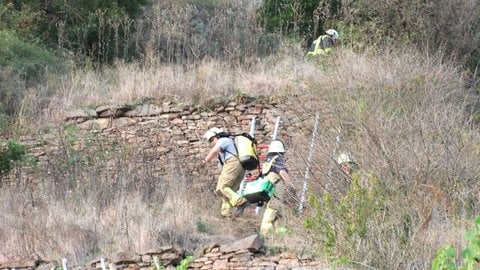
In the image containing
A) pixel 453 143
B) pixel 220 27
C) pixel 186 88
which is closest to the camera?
pixel 453 143

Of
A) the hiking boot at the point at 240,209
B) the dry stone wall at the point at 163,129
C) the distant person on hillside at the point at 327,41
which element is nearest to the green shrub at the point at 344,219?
the hiking boot at the point at 240,209

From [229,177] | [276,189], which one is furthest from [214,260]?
[229,177]

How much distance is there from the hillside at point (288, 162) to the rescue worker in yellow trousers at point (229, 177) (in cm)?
24

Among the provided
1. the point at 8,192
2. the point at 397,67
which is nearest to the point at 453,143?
the point at 397,67

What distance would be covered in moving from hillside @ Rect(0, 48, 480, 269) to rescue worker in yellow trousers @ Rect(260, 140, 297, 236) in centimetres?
28

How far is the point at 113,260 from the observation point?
10406 mm

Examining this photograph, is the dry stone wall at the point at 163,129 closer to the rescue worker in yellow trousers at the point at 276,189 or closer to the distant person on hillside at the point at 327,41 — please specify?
the rescue worker in yellow trousers at the point at 276,189

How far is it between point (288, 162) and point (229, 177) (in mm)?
1070

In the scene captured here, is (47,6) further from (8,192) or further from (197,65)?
(8,192)

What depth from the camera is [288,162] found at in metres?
13.5

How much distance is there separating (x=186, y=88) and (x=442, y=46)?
5628 mm

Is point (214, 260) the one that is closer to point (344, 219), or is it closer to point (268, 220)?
point (268, 220)

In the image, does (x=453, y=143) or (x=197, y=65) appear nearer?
(x=453, y=143)

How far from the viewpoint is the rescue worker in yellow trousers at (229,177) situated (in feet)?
41.8
